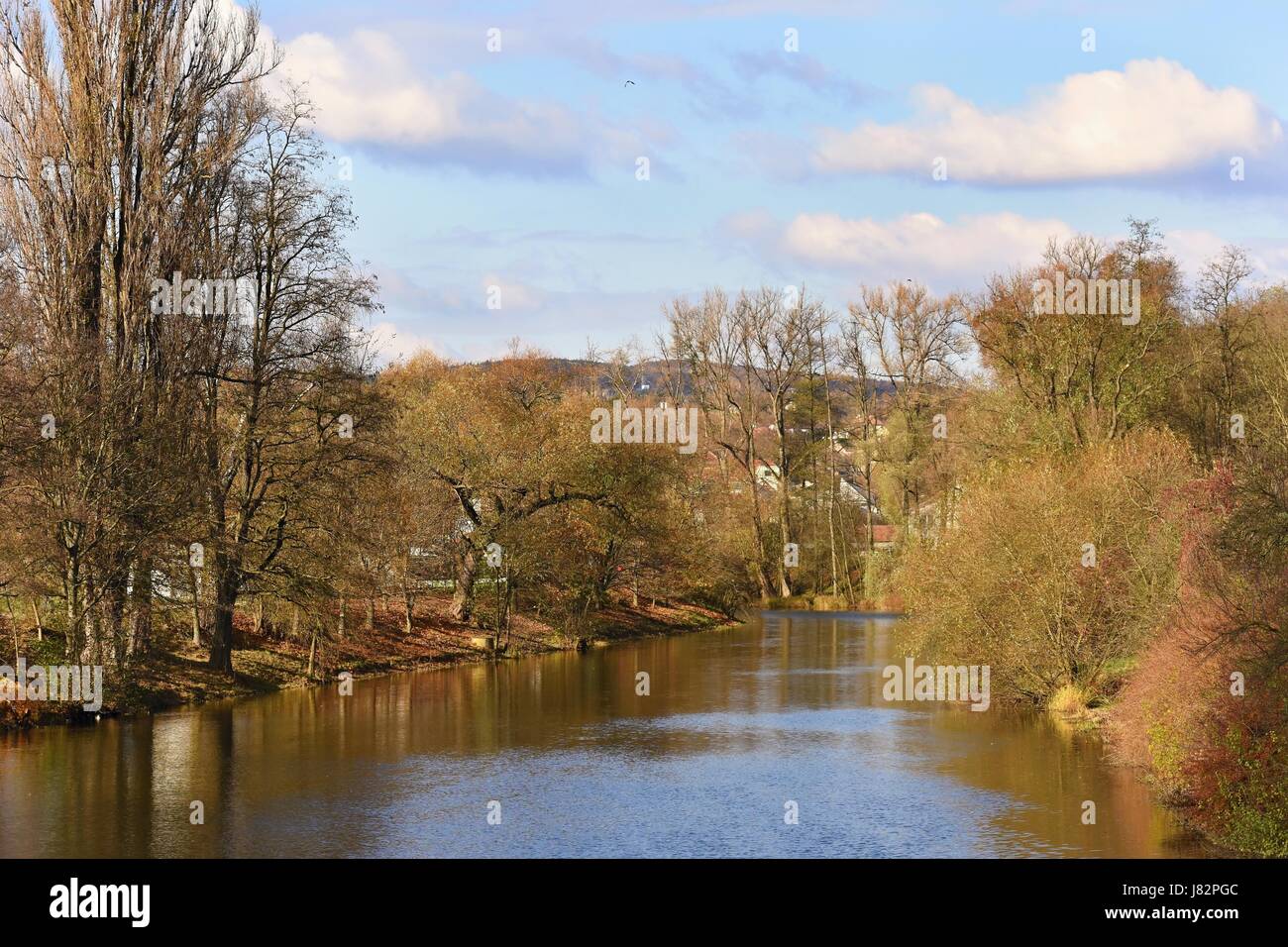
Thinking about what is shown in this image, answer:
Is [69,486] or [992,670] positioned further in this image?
[992,670]

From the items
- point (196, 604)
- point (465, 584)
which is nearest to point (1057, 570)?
point (196, 604)

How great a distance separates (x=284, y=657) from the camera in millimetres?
36406

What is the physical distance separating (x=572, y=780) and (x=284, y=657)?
15.6m

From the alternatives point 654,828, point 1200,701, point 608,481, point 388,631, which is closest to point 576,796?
point 654,828

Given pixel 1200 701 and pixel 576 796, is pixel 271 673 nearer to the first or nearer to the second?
pixel 576 796

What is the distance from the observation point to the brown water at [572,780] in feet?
60.6

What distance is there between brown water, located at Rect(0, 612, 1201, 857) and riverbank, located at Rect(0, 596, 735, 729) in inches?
33.0

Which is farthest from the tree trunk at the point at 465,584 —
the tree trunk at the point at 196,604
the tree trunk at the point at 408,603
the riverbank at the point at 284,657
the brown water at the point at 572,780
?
the tree trunk at the point at 196,604

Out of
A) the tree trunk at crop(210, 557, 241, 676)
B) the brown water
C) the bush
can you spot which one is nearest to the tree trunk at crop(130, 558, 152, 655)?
the tree trunk at crop(210, 557, 241, 676)

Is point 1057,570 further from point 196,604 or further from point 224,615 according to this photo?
point 224,615

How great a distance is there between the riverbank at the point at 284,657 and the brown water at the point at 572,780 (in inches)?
33.0

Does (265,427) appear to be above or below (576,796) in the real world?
above

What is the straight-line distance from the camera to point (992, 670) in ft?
106
